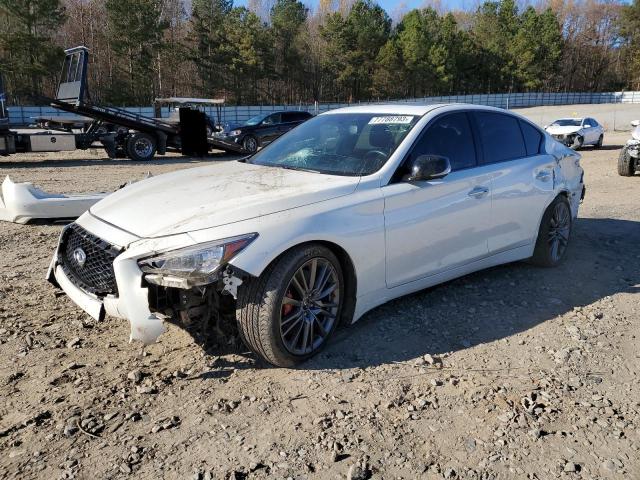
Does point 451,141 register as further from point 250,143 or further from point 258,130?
point 258,130

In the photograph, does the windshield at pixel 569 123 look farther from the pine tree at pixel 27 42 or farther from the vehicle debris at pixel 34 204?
the pine tree at pixel 27 42

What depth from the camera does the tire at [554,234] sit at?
5461 mm

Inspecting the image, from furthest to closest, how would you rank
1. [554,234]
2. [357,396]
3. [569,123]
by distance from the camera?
1. [569,123]
2. [554,234]
3. [357,396]

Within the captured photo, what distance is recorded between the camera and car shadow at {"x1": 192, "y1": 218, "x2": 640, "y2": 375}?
384cm

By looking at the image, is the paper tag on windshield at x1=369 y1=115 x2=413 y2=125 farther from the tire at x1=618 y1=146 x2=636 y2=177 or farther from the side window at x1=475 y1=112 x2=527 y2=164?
the tire at x1=618 y1=146 x2=636 y2=177

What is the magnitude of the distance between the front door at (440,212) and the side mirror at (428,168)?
8cm

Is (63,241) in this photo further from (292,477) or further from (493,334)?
(493,334)

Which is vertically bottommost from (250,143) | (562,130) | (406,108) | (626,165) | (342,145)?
(626,165)

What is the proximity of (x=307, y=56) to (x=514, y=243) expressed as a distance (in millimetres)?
68657

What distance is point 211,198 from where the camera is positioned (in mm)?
3598

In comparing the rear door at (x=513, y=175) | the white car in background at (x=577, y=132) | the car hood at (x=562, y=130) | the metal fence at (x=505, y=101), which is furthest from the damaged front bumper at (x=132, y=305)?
the metal fence at (x=505, y=101)

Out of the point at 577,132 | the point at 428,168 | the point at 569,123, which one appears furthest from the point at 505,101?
the point at 428,168

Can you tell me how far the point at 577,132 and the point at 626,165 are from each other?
9898mm

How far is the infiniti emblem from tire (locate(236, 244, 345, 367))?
41.3 inches
